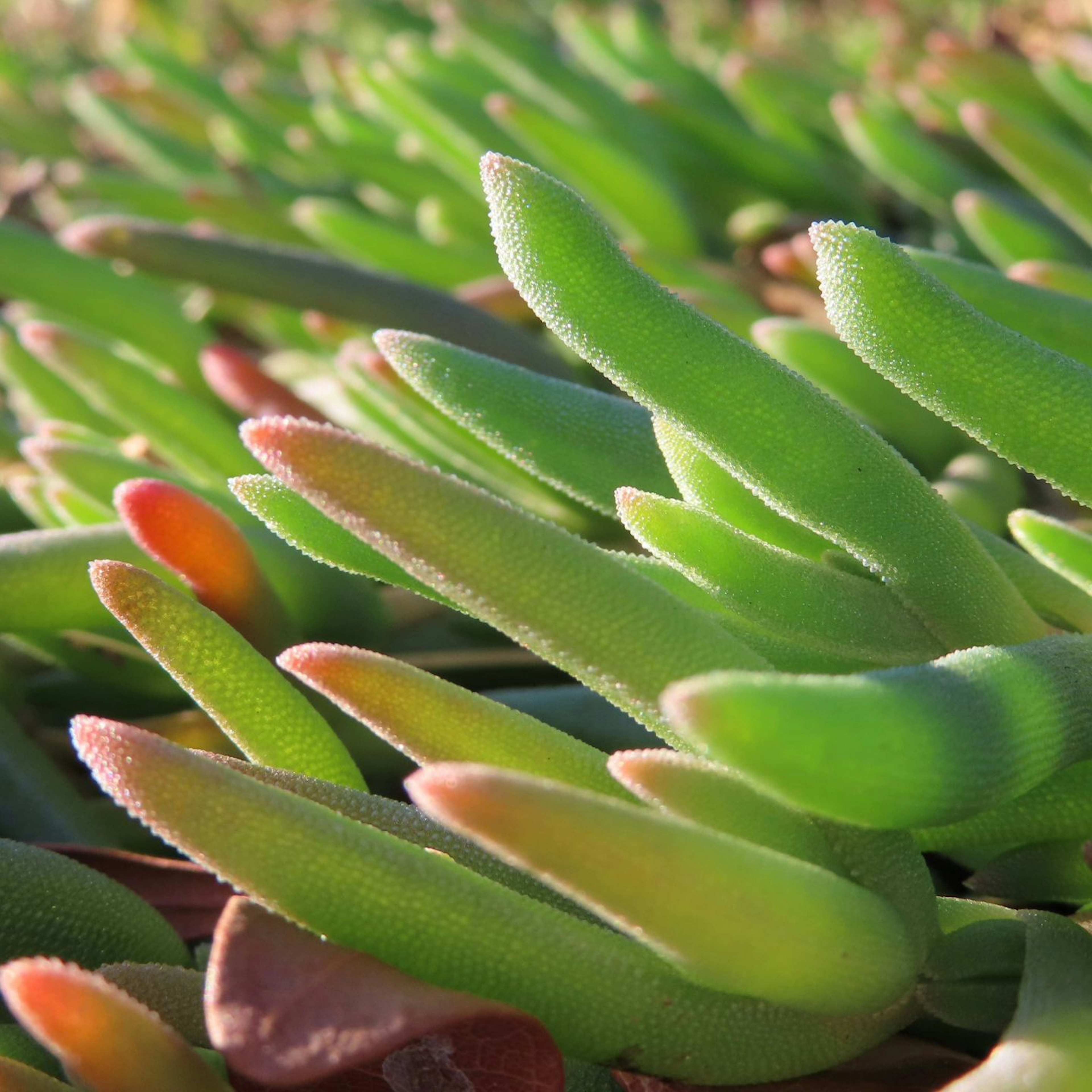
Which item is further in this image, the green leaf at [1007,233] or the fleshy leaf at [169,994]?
the green leaf at [1007,233]

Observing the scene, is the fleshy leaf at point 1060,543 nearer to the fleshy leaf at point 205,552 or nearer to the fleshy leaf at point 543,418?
the fleshy leaf at point 543,418

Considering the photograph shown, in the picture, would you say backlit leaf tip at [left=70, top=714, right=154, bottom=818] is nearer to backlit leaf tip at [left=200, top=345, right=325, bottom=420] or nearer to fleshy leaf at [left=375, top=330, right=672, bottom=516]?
fleshy leaf at [left=375, top=330, right=672, bottom=516]

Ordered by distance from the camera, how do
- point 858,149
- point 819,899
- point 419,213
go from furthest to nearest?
1. point 419,213
2. point 858,149
3. point 819,899

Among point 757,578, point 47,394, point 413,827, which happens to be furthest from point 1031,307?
point 47,394

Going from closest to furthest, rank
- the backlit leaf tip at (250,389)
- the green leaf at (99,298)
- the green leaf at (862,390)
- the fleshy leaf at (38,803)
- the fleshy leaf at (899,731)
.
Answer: the fleshy leaf at (899,731) → the fleshy leaf at (38,803) → the green leaf at (862,390) → the backlit leaf tip at (250,389) → the green leaf at (99,298)

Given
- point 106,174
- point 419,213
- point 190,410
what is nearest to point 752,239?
point 419,213

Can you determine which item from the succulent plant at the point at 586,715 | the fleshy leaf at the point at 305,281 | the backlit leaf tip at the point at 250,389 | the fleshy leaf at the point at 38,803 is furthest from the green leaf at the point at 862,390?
the fleshy leaf at the point at 38,803

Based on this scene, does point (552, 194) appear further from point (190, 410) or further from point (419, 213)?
point (419, 213)

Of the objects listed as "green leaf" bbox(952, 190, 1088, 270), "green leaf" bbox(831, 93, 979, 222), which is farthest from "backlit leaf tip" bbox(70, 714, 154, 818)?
"green leaf" bbox(831, 93, 979, 222)
